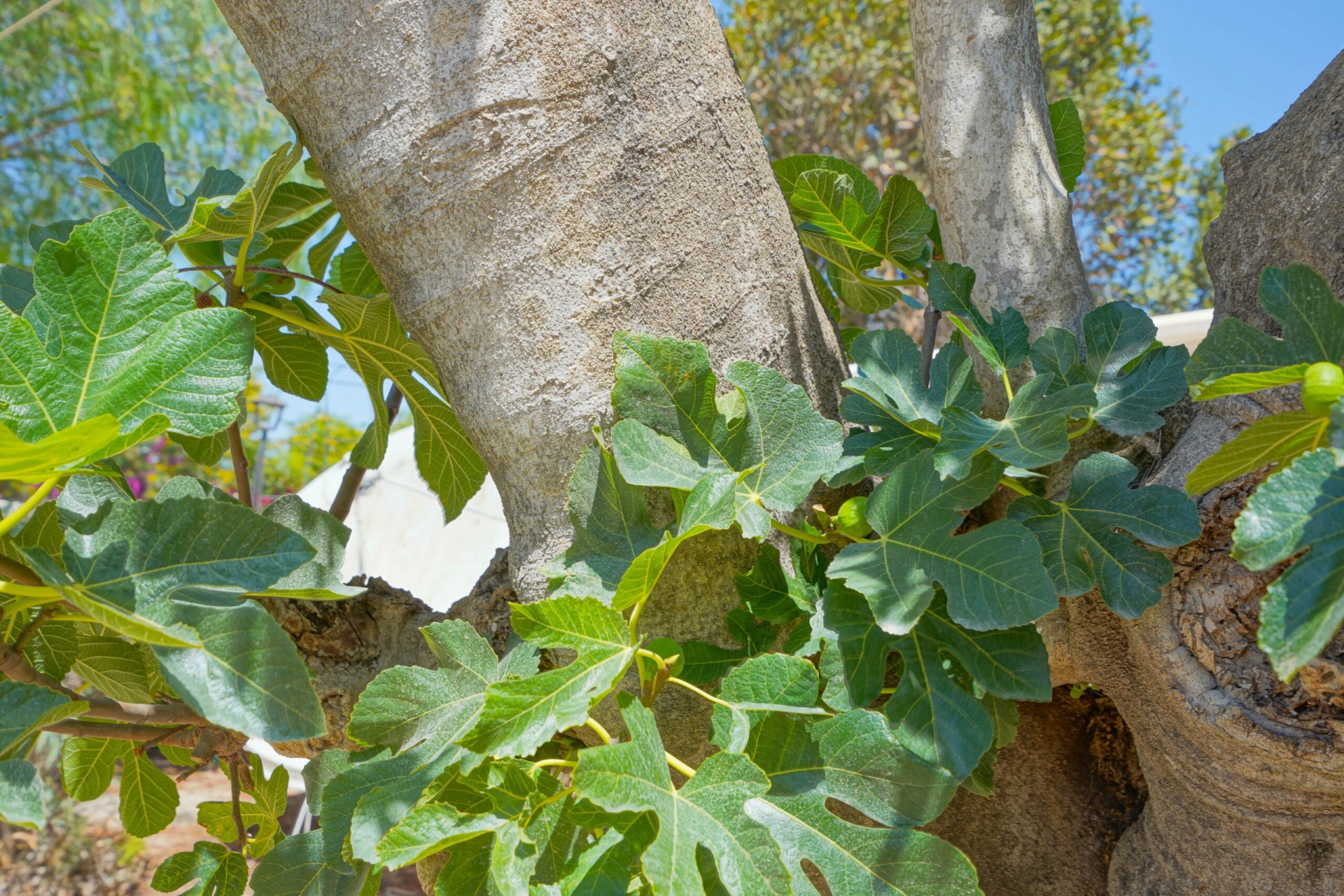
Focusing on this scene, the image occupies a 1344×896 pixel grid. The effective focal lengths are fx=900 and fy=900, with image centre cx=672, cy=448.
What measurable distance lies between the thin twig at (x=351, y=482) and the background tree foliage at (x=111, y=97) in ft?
14.3

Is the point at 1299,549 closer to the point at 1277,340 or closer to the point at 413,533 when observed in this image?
the point at 1277,340

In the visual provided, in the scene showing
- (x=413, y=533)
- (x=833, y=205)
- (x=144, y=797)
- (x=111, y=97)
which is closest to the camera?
(x=833, y=205)

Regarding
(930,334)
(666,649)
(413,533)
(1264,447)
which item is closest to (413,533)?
(413,533)

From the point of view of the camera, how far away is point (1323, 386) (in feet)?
1.74

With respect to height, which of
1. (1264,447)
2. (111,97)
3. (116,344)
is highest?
(111,97)

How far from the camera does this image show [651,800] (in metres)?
0.57

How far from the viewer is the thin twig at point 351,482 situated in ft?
4.03

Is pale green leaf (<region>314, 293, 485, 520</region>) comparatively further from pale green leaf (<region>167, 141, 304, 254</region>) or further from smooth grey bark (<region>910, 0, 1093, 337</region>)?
smooth grey bark (<region>910, 0, 1093, 337</region>)

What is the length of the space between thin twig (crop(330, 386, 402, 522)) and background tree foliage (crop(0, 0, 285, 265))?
4.36m

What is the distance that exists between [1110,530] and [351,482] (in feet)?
3.20

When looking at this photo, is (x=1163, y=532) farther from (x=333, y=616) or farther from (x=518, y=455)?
(x=333, y=616)

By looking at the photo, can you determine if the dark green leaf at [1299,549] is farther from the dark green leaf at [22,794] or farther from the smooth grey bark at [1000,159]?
the dark green leaf at [22,794]

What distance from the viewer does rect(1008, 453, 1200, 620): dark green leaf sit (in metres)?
0.71

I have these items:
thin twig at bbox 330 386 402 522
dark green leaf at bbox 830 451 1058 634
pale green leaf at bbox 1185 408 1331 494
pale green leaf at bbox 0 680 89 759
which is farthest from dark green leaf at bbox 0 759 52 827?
pale green leaf at bbox 1185 408 1331 494
